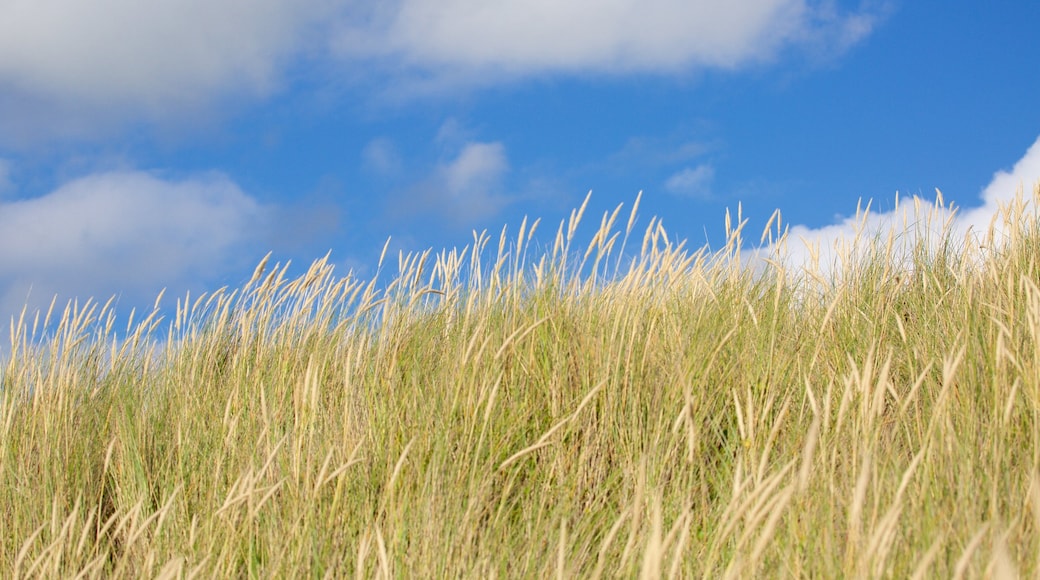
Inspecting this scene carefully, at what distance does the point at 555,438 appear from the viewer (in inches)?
101

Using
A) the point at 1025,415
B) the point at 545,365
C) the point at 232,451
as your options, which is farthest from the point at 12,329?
the point at 1025,415

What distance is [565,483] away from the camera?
2.37m

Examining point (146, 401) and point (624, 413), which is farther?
point (146, 401)

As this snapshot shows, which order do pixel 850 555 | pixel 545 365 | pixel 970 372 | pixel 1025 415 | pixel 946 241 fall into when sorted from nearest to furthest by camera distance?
pixel 850 555
pixel 1025 415
pixel 970 372
pixel 545 365
pixel 946 241

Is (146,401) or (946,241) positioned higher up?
(946,241)

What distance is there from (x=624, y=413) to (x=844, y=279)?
1.80m

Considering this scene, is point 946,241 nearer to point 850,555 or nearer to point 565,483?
point 565,483

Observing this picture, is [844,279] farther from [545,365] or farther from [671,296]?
[545,365]

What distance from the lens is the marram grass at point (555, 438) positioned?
180 centimetres

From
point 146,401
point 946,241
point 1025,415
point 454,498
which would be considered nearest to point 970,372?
point 1025,415

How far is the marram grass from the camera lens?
180 cm

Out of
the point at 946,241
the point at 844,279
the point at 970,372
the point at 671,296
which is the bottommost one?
the point at 970,372

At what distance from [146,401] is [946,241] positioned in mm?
4061

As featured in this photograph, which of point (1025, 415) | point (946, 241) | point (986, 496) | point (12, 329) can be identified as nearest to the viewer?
point (986, 496)
